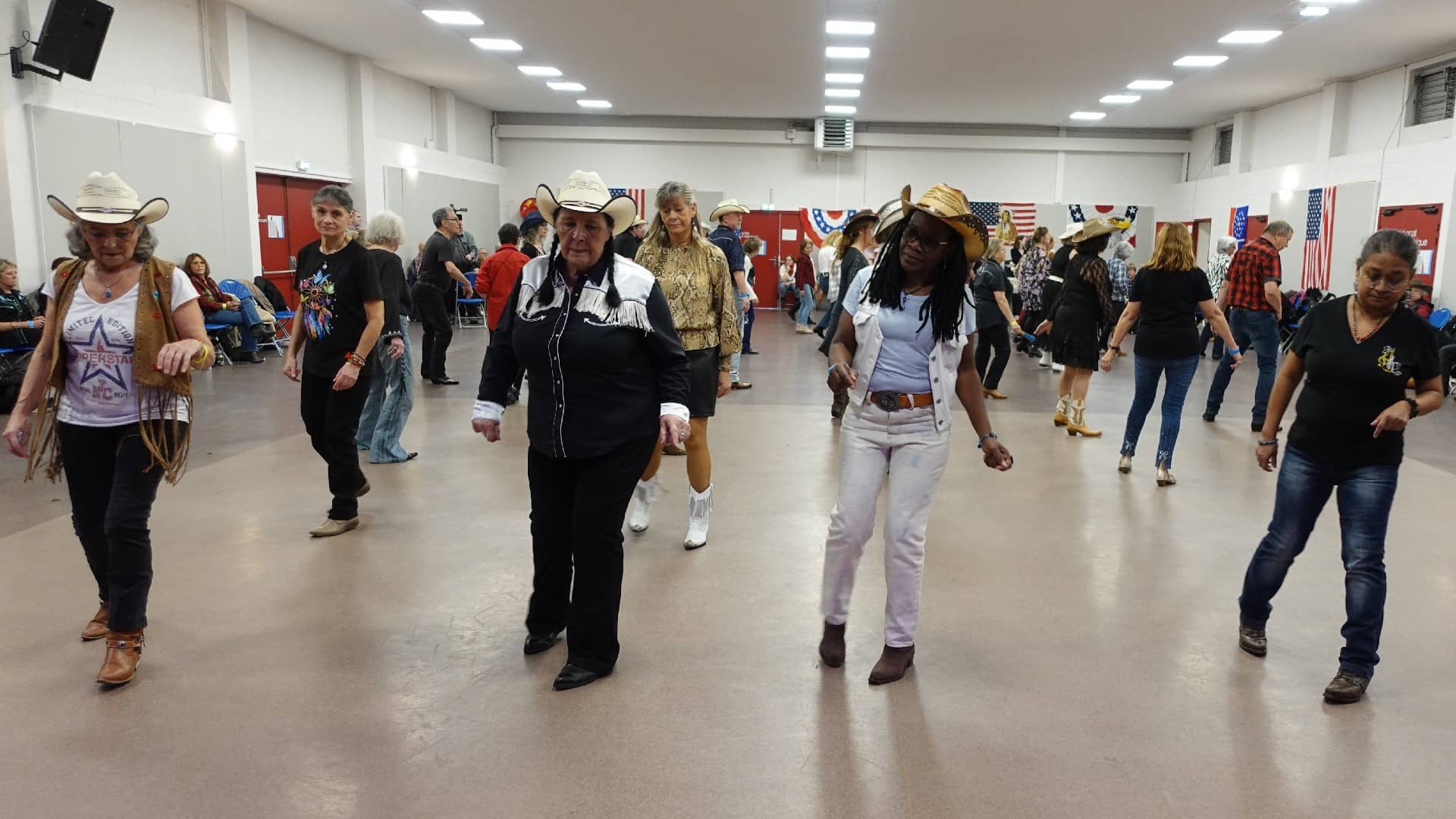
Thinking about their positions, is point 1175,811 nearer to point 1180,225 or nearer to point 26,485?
point 1180,225

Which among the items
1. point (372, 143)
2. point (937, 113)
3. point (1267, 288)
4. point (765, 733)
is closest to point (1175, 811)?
point (765, 733)

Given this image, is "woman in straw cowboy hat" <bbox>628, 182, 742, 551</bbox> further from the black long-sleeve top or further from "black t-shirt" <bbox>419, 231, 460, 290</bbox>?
"black t-shirt" <bbox>419, 231, 460, 290</bbox>

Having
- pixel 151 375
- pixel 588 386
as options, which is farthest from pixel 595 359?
pixel 151 375

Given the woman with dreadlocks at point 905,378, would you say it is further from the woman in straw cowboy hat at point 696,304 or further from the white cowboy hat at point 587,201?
the woman in straw cowboy hat at point 696,304

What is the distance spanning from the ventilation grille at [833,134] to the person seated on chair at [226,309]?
12069 millimetres

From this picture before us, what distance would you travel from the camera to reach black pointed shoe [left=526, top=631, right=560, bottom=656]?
327cm

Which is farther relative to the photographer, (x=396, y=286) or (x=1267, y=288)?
(x=1267, y=288)

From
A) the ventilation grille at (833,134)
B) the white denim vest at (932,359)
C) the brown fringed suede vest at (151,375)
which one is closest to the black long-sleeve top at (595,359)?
the white denim vest at (932,359)

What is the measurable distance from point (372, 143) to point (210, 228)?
4.23 metres

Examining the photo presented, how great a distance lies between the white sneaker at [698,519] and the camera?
4398mm

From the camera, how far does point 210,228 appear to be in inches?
442

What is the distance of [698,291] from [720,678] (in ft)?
5.71

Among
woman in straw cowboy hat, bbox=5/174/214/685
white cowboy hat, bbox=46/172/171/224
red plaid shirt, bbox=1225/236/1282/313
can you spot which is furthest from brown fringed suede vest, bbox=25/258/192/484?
red plaid shirt, bbox=1225/236/1282/313

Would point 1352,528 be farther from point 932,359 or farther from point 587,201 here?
point 587,201
